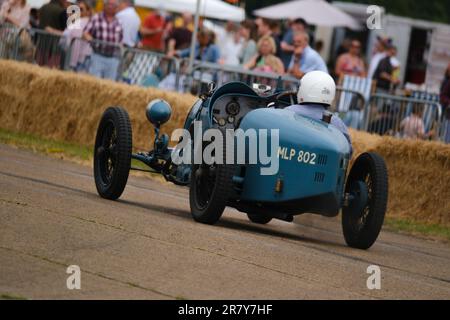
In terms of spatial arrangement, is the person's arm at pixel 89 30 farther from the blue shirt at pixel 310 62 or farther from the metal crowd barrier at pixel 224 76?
the blue shirt at pixel 310 62

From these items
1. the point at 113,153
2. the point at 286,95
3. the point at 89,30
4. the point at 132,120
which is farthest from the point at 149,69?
the point at 286,95

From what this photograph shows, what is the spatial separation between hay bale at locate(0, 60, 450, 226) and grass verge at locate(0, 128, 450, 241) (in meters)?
0.21

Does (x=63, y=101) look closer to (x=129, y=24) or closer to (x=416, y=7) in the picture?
(x=129, y=24)

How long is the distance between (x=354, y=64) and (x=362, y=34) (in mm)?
11754

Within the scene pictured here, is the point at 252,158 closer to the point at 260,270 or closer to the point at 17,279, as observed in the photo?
the point at 260,270

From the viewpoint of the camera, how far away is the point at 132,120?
1811cm

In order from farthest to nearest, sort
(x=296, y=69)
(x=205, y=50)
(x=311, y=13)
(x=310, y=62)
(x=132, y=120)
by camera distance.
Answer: (x=311, y=13) < (x=205, y=50) < (x=296, y=69) < (x=310, y=62) < (x=132, y=120)

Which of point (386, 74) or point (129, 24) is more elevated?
point (129, 24)

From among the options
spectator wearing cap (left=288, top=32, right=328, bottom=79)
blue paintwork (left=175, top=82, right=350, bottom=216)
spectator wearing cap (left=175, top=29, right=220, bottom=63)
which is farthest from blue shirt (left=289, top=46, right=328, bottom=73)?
blue paintwork (left=175, top=82, right=350, bottom=216)

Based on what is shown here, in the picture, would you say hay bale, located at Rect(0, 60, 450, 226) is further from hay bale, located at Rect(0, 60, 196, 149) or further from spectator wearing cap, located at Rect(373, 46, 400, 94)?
spectator wearing cap, located at Rect(373, 46, 400, 94)

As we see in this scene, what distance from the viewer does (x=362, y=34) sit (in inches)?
1378

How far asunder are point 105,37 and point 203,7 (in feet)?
23.9

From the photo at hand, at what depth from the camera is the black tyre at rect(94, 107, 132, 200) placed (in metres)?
11.8
